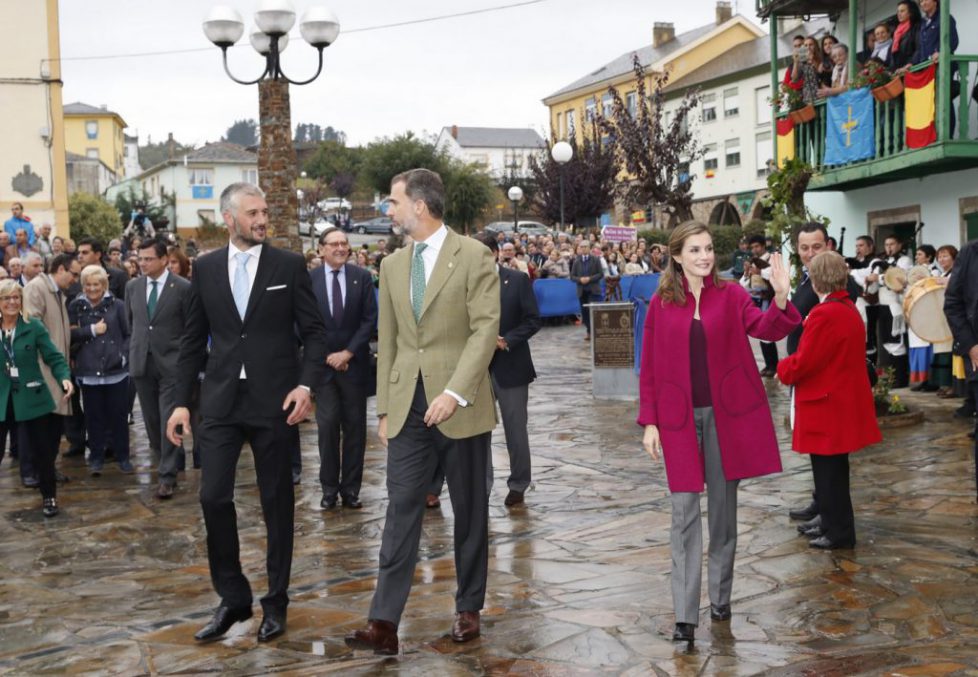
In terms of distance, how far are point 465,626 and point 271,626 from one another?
930mm

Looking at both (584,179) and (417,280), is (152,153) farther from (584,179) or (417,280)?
(417,280)

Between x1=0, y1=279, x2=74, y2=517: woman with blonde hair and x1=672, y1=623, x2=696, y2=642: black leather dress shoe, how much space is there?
553cm

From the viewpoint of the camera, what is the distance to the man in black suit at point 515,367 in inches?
345

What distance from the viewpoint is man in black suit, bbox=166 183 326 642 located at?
5.70 metres

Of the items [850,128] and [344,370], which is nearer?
[344,370]

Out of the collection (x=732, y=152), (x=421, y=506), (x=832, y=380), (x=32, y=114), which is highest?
(x=732, y=152)

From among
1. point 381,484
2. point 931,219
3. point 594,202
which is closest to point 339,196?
point 594,202

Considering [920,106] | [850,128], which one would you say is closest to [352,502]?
[920,106]

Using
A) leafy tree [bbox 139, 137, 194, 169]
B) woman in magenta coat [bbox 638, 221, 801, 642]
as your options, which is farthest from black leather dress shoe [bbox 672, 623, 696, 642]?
leafy tree [bbox 139, 137, 194, 169]

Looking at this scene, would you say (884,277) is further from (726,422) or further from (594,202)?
(594,202)

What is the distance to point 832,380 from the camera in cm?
698

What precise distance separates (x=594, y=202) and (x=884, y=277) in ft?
130

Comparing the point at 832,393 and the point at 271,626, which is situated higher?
the point at 832,393

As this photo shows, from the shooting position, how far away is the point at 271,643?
5559mm
